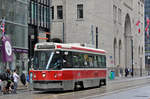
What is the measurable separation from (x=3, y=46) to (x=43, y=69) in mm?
14405

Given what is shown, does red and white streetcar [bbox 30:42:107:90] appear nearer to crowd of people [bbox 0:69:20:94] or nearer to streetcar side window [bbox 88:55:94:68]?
streetcar side window [bbox 88:55:94:68]

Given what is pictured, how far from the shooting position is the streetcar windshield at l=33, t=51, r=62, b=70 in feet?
85.9

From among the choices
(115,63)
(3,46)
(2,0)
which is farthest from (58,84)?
(115,63)

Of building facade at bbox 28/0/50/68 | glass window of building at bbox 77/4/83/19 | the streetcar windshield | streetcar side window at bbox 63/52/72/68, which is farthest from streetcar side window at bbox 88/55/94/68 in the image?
glass window of building at bbox 77/4/83/19

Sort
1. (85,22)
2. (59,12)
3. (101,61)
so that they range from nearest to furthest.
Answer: (101,61) → (85,22) → (59,12)

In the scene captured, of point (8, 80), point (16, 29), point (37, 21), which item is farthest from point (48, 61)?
point (37, 21)

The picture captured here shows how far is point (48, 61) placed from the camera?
2620cm

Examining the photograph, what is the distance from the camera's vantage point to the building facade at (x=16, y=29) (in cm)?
4134

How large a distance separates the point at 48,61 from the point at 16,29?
19.0m

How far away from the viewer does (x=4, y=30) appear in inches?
1591

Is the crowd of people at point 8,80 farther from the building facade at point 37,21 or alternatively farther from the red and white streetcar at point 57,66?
the building facade at point 37,21

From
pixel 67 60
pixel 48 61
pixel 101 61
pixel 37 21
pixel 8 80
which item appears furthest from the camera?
pixel 37 21

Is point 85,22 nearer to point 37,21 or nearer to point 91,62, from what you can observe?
point 37,21

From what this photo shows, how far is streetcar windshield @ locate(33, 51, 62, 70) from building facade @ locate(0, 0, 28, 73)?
14.0m
